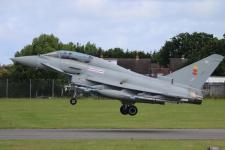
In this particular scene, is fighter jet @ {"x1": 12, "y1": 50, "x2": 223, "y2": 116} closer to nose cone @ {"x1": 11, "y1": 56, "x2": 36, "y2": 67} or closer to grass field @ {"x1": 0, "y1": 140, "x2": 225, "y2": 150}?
nose cone @ {"x1": 11, "y1": 56, "x2": 36, "y2": 67}

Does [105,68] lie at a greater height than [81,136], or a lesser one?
greater

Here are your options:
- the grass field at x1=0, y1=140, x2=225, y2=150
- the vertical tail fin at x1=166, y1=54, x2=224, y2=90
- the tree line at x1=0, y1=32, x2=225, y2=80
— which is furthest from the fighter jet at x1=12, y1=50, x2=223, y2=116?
the tree line at x1=0, y1=32, x2=225, y2=80

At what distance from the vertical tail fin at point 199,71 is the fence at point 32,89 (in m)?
48.3

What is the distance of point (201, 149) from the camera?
26.2 m

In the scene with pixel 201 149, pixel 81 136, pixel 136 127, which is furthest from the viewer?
pixel 136 127

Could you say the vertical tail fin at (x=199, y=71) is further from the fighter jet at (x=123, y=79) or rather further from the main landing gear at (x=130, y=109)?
the main landing gear at (x=130, y=109)

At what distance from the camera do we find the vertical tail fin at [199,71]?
38.6 meters

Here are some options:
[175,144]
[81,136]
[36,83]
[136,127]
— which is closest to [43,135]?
[81,136]

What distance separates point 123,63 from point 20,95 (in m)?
48.8

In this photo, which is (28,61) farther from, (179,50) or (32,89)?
(179,50)

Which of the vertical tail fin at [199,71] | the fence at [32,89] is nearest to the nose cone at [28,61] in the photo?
the vertical tail fin at [199,71]

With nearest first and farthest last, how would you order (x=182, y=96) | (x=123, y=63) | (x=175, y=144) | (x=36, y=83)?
(x=175, y=144) → (x=182, y=96) → (x=36, y=83) → (x=123, y=63)

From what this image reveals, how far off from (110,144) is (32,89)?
60.2m

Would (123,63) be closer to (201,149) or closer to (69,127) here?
(69,127)
